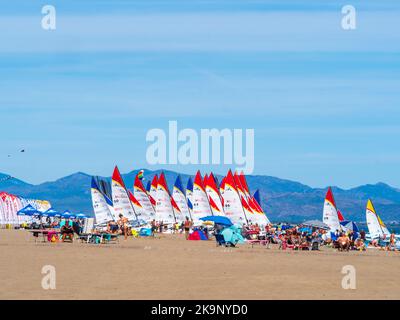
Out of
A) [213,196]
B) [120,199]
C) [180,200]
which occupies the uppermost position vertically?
[213,196]

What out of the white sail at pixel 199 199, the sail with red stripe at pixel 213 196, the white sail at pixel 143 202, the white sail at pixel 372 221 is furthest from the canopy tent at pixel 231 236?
the white sail at pixel 143 202

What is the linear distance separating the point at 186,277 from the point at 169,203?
68492mm

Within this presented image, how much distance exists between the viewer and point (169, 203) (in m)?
93.6

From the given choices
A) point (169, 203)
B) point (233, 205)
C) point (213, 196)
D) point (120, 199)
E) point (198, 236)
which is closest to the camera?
point (198, 236)

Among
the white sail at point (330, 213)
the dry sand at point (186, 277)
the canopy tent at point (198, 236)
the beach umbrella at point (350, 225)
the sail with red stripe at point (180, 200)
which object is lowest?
the dry sand at point (186, 277)

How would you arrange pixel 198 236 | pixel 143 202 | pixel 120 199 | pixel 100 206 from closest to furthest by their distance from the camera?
pixel 198 236 < pixel 100 206 < pixel 120 199 < pixel 143 202

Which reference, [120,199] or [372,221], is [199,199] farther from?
[372,221]

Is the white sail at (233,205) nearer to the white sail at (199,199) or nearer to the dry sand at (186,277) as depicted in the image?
the white sail at (199,199)

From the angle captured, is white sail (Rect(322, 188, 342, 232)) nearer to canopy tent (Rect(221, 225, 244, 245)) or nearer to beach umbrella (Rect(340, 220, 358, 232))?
beach umbrella (Rect(340, 220, 358, 232))

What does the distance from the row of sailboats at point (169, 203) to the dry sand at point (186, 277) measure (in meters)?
47.3

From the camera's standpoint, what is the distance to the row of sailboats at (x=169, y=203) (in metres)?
83.9

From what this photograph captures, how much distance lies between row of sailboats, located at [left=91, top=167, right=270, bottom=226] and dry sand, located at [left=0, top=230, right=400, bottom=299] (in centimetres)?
4731

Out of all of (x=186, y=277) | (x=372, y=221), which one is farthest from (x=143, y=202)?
(x=186, y=277)

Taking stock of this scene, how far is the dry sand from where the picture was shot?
20.9m
